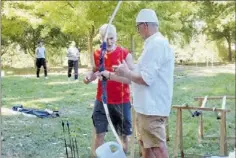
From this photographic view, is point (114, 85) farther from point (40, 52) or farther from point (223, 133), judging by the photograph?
point (223, 133)

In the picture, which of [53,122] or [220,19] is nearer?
[53,122]

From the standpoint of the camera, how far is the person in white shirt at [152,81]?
1532 mm

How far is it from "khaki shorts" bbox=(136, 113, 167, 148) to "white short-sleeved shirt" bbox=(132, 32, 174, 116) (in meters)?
0.03

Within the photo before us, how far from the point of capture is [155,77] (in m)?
1.55

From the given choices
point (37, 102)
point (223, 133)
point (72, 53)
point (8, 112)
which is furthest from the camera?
point (37, 102)

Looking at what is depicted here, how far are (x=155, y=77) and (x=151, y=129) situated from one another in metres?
0.21

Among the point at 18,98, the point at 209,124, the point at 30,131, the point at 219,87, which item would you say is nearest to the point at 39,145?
the point at 30,131

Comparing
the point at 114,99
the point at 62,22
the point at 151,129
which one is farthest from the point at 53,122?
the point at 151,129

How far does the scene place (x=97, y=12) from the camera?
3.06 m

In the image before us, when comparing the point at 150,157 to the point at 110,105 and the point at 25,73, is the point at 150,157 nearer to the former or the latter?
the point at 110,105

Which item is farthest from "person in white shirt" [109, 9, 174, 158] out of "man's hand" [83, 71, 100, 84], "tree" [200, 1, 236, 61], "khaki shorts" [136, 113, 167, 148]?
"tree" [200, 1, 236, 61]

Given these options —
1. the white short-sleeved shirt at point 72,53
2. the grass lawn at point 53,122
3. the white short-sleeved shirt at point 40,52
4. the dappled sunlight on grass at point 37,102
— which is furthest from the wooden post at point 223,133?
the dappled sunlight on grass at point 37,102

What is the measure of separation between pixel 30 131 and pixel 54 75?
456 mm

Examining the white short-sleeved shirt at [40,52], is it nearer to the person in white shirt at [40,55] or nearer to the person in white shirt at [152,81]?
the person in white shirt at [40,55]
